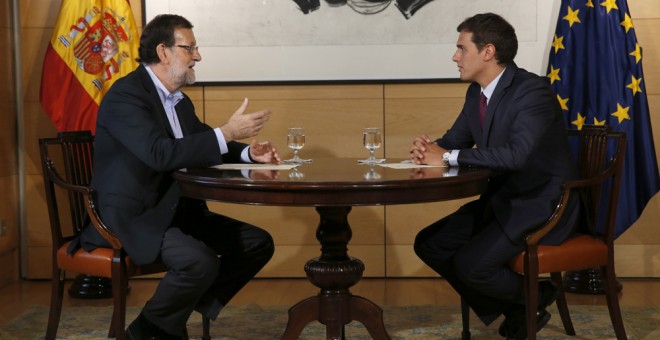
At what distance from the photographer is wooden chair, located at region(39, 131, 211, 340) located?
3799mm

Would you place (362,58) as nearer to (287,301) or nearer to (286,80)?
(286,80)

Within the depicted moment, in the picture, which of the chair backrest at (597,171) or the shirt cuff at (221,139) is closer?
the shirt cuff at (221,139)

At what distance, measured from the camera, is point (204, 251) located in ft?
12.2

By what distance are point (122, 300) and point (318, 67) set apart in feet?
8.01

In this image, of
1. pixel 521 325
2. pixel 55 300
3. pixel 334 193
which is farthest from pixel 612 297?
pixel 55 300

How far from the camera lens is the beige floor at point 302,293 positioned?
523 cm

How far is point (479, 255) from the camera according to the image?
388 cm

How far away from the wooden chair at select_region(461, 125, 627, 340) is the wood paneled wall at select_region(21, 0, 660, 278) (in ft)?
5.01

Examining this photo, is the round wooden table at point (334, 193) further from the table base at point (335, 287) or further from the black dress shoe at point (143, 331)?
the black dress shoe at point (143, 331)

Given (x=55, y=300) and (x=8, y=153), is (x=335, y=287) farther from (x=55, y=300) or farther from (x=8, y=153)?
(x=8, y=153)

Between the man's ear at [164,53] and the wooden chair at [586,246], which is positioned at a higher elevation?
the man's ear at [164,53]

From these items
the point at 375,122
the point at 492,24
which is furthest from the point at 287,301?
the point at 492,24

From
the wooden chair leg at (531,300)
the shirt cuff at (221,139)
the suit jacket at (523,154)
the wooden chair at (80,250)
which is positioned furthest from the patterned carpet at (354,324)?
the shirt cuff at (221,139)

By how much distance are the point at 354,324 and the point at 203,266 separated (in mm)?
1232
